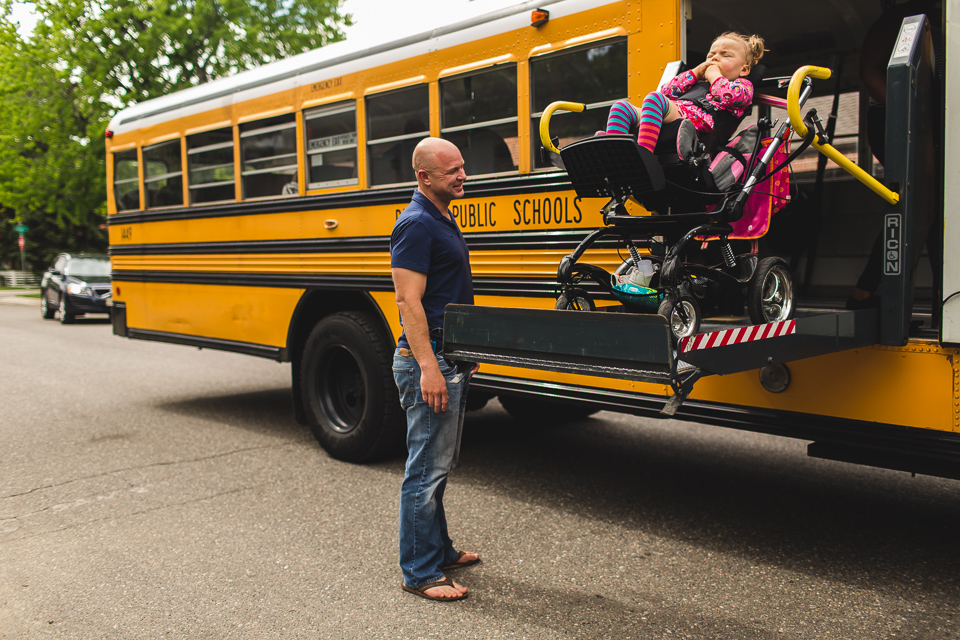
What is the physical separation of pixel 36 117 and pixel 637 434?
2362cm

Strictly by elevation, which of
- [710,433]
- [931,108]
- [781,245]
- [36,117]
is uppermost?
[36,117]

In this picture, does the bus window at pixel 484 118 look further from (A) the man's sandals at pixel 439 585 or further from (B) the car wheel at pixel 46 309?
(B) the car wheel at pixel 46 309

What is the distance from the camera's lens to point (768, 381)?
357 centimetres

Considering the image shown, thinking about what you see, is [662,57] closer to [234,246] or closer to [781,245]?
[781,245]

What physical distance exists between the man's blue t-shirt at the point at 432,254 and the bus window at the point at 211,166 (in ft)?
11.6

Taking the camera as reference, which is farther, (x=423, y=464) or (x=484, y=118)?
(x=484, y=118)

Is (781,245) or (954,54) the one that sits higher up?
(954,54)

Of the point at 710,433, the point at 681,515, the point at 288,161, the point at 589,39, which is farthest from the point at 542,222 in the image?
the point at 710,433

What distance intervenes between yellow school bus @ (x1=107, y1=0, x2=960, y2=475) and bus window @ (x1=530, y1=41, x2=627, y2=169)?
0.01m

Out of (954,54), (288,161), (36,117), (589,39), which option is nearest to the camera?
(954,54)

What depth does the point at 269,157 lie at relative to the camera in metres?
5.91

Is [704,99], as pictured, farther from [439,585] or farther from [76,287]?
[76,287]

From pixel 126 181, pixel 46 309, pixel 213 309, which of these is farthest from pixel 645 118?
pixel 46 309

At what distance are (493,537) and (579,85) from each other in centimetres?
237
